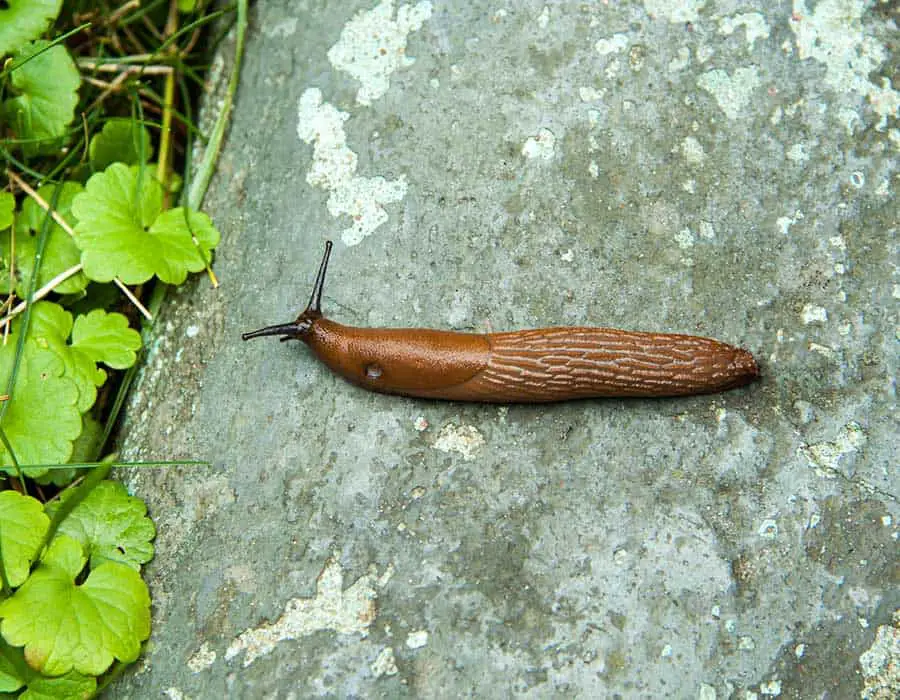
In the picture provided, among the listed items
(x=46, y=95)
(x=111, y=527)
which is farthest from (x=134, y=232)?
(x=111, y=527)

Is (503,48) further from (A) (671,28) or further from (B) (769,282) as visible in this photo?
(B) (769,282)

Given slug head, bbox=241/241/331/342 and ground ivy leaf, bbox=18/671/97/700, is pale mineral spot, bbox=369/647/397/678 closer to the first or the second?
ground ivy leaf, bbox=18/671/97/700

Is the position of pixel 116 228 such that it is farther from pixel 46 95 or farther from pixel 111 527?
pixel 111 527

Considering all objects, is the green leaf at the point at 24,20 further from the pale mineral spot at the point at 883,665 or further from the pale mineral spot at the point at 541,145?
the pale mineral spot at the point at 883,665

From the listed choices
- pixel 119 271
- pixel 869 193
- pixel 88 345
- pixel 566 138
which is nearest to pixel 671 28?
pixel 566 138

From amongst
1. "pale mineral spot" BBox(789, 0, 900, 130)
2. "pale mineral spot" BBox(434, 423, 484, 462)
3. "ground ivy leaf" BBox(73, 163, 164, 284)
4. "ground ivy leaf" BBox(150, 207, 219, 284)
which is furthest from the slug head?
"pale mineral spot" BBox(789, 0, 900, 130)

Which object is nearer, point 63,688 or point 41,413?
point 63,688
